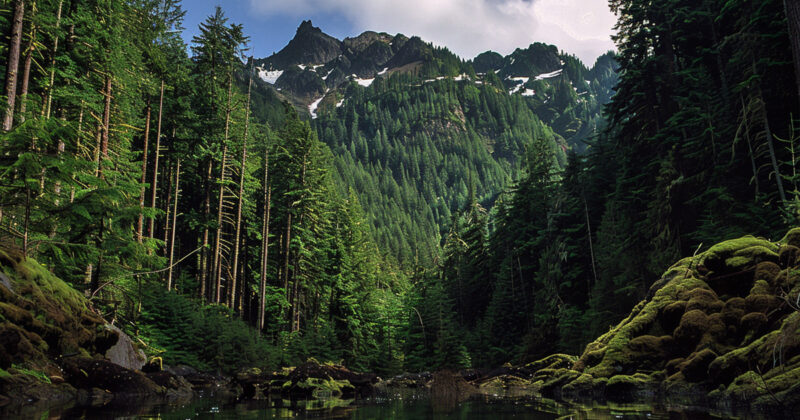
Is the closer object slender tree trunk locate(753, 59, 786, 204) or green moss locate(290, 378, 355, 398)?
green moss locate(290, 378, 355, 398)

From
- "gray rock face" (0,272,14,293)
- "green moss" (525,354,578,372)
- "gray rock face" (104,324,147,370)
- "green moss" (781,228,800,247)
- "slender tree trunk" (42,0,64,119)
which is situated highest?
"slender tree trunk" (42,0,64,119)

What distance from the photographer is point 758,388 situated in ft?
22.6

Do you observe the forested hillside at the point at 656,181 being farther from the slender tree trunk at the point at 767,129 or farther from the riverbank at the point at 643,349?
the riverbank at the point at 643,349

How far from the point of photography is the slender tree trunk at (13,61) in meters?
10.2

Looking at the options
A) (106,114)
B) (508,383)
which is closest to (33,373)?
(106,114)

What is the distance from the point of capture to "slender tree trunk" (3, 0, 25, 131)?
33.6ft

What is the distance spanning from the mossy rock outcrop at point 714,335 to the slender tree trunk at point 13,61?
606 inches

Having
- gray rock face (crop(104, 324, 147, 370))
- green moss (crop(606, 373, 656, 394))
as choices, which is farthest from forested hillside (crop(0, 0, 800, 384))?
green moss (crop(606, 373, 656, 394))

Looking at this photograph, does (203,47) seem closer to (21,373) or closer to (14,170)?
(14,170)

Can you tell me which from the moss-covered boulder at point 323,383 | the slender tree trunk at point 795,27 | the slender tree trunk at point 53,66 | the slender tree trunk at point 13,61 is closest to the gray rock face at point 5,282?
the slender tree trunk at point 13,61

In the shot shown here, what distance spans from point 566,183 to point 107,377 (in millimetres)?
29153

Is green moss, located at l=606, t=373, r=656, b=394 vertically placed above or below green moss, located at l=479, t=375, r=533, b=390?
above

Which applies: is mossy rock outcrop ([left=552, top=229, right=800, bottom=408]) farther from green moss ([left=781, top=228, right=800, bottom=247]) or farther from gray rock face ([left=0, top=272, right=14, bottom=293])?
gray rock face ([left=0, top=272, right=14, bottom=293])

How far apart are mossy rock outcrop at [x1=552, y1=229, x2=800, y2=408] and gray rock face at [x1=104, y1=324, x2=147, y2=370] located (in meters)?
11.9
